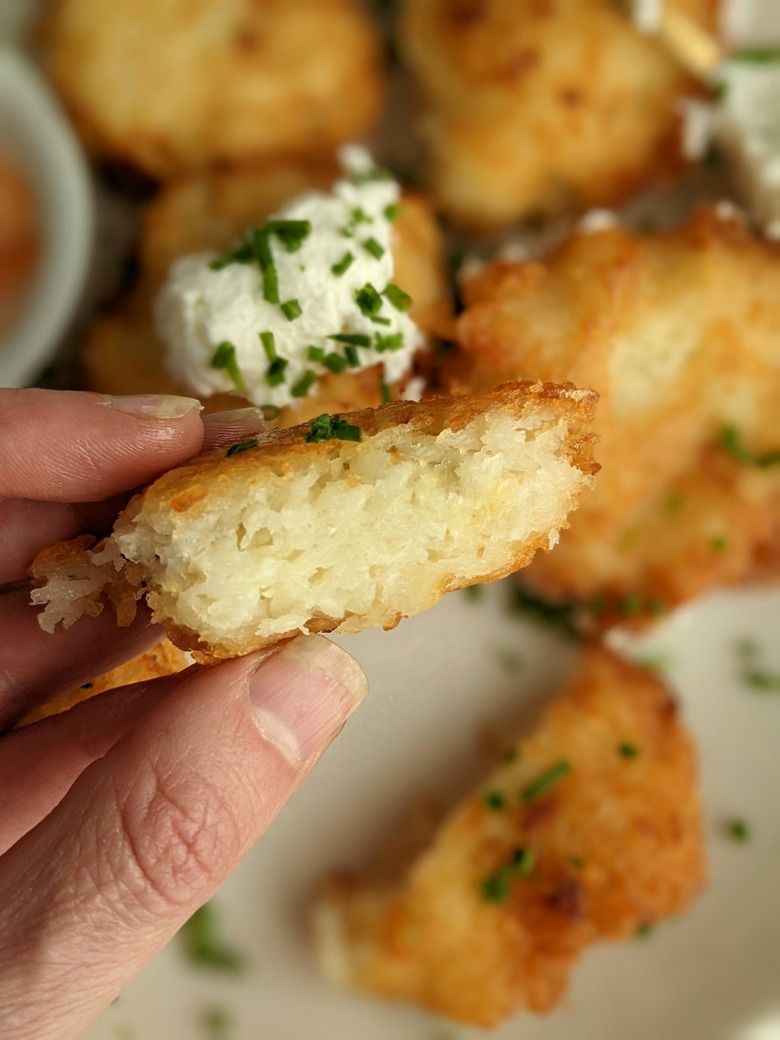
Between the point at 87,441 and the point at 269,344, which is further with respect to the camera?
the point at 269,344

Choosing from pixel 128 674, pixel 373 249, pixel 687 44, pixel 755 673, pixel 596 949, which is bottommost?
pixel 596 949

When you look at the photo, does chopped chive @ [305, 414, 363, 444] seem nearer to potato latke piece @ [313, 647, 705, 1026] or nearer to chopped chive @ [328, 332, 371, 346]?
chopped chive @ [328, 332, 371, 346]

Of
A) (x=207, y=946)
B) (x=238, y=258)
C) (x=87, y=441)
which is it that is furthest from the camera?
(x=207, y=946)

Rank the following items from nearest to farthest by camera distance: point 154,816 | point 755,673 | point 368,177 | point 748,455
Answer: point 154,816 → point 368,177 → point 748,455 → point 755,673

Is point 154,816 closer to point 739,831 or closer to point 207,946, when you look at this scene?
point 207,946

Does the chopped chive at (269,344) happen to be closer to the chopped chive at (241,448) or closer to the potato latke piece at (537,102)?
the chopped chive at (241,448)

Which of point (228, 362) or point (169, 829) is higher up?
point (228, 362)

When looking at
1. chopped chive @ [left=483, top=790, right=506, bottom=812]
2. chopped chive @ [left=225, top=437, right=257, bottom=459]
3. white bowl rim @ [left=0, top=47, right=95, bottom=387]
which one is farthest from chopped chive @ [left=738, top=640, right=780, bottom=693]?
white bowl rim @ [left=0, top=47, right=95, bottom=387]

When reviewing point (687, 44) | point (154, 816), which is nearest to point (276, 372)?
point (154, 816)

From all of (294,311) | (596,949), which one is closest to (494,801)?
(596,949)
